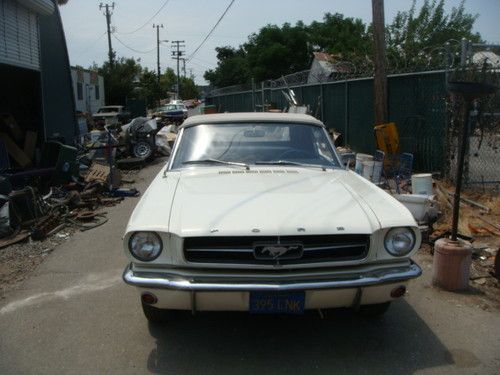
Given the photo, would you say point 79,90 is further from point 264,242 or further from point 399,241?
point 399,241

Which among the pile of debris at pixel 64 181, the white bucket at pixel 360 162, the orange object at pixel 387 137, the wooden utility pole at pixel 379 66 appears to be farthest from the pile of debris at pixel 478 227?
the pile of debris at pixel 64 181

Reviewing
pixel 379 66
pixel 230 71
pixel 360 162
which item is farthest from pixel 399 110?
pixel 230 71

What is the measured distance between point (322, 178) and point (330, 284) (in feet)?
4.24

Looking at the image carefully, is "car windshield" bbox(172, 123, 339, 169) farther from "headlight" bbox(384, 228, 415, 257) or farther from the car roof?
"headlight" bbox(384, 228, 415, 257)

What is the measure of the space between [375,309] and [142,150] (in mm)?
11902

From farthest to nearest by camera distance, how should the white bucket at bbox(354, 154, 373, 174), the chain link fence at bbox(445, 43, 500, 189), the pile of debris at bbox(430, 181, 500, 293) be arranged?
1. the white bucket at bbox(354, 154, 373, 174)
2. the chain link fence at bbox(445, 43, 500, 189)
3. the pile of debris at bbox(430, 181, 500, 293)

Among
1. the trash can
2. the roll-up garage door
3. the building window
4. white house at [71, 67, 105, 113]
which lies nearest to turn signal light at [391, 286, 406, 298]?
the trash can

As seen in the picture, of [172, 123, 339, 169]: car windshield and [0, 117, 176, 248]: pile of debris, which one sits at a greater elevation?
[172, 123, 339, 169]: car windshield

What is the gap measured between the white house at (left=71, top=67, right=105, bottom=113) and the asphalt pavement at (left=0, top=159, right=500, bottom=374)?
110ft

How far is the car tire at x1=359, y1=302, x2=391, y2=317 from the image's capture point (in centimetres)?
403

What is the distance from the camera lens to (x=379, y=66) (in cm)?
1059

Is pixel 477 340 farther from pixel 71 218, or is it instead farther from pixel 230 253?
pixel 71 218

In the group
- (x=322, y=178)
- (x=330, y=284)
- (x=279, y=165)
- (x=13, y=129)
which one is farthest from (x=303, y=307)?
(x=13, y=129)

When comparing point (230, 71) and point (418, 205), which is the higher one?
point (230, 71)
